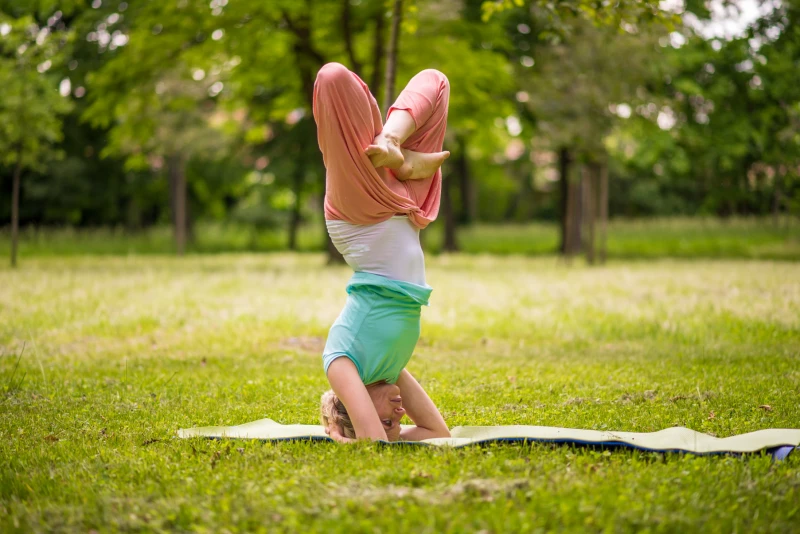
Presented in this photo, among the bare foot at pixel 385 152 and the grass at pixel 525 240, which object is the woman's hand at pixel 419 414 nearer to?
the bare foot at pixel 385 152

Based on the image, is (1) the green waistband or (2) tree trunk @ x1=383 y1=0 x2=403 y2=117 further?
(2) tree trunk @ x1=383 y1=0 x2=403 y2=117

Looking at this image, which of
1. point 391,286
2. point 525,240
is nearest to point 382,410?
point 391,286

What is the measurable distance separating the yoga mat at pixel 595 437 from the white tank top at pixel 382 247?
91 cm

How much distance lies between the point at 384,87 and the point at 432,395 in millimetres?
14786

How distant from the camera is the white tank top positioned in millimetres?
4422

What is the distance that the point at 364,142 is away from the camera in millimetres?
4191

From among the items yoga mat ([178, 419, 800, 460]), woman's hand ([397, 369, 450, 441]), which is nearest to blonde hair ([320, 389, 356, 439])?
yoga mat ([178, 419, 800, 460])

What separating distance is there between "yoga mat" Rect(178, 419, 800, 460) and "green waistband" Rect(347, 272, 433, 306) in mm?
768

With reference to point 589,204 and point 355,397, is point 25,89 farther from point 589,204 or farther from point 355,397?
point 355,397

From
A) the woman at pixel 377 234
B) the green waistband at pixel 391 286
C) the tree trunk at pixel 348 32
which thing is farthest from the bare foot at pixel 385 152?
the tree trunk at pixel 348 32

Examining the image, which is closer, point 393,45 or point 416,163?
point 416,163

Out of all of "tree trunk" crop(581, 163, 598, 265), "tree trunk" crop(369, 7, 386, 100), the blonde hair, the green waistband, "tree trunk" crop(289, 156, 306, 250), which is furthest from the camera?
"tree trunk" crop(289, 156, 306, 250)

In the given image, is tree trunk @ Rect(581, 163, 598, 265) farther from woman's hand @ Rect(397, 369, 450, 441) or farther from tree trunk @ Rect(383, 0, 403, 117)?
woman's hand @ Rect(397, 369, 450, 441)

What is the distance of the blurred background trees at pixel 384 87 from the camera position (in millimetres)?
17922
